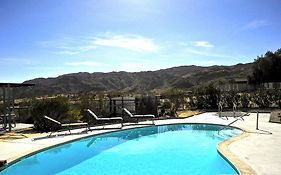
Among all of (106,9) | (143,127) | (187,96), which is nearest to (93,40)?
(106,9)

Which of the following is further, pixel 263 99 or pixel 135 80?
pixel 135 80

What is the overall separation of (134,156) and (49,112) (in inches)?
241

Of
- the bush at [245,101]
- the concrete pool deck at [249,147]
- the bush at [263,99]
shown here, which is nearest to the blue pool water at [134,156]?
the concrete pool deck at [249,147]

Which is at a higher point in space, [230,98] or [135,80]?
[135,80]

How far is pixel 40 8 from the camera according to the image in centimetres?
1431

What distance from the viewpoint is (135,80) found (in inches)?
3497

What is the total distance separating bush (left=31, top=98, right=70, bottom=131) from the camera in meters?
13.8

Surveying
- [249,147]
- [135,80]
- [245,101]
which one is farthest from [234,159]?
[135,80]

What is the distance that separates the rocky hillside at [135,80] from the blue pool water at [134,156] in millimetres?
58280

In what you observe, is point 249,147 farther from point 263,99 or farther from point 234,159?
point 263,99

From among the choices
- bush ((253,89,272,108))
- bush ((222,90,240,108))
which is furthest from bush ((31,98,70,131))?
bush ((253,89,272,108))

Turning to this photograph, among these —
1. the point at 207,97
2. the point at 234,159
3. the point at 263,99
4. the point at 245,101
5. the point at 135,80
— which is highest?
the point at 135,80

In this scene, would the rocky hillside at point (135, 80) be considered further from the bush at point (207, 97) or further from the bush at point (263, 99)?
the bush at point (263, 99)

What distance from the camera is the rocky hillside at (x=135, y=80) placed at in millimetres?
75188
